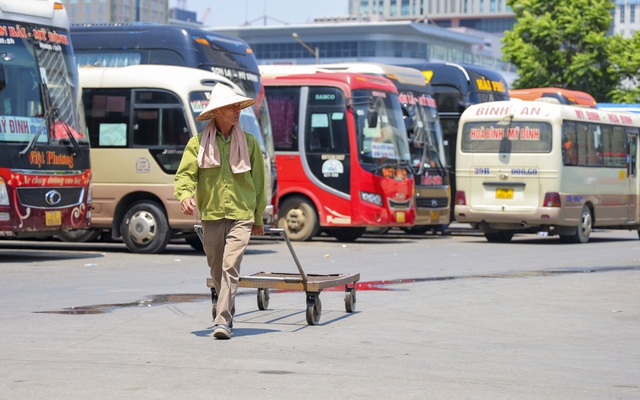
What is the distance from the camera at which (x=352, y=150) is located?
21516mm

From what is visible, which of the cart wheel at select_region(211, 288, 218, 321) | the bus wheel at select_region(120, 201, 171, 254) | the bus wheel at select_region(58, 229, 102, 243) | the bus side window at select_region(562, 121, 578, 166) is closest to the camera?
the cart wheel at select_region(211, 288, 218, 321)

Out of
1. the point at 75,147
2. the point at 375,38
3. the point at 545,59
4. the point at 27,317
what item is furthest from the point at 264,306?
the point at 375,38

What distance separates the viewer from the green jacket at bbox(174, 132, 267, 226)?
877cm

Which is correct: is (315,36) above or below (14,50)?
above

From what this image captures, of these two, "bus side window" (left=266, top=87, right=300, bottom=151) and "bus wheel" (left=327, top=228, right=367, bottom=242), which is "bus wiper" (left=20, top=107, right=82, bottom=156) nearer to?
"bus side window" (left=266, top=87, right=300, bottom=151)

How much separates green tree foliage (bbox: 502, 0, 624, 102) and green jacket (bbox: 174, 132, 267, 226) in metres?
40.2

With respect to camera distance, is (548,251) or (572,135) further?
(572,135)

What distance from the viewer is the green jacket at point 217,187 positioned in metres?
8.77

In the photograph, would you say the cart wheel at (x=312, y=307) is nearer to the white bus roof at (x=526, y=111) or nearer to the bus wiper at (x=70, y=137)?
the bus wiper at (x=70, y=137)

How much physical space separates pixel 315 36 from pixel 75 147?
110 metres

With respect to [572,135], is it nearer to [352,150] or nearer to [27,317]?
[352,150]

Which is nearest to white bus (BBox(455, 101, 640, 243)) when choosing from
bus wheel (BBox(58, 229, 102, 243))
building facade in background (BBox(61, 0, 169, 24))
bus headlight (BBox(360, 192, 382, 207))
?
bus headlight (BBox(360, 192, 382, 207))

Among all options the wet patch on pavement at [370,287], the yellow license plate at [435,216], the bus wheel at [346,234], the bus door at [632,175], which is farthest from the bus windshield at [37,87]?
the bus door at [632,175]

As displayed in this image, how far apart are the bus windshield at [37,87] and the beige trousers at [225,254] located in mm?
6994
